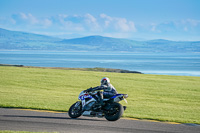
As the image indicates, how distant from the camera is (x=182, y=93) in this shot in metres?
25.3

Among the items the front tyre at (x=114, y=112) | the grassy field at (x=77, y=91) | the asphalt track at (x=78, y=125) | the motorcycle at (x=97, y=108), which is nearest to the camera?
the asphalt track at (x=78, y=125)

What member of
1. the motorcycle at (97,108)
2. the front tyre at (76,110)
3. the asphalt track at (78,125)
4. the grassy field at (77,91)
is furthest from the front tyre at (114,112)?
the grassy field at (77,91)

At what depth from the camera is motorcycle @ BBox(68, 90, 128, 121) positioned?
12.3 m

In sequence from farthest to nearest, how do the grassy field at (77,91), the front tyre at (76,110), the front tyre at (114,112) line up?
the grassy field at (77,91)
the front tyre at (76,110)
the front tyre at (114,112)

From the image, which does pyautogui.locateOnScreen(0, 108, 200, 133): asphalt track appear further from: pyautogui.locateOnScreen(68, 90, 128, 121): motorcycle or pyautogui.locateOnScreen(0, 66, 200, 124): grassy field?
pyautogui.locateOnScreen(0, 66, 200, 124): grassy field

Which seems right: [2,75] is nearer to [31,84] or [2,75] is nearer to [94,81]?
[31,84]

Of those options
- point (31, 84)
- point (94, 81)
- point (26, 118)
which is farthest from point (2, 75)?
point (26, 118)

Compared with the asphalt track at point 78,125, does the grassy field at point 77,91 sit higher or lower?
higher

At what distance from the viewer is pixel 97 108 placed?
12805 mm

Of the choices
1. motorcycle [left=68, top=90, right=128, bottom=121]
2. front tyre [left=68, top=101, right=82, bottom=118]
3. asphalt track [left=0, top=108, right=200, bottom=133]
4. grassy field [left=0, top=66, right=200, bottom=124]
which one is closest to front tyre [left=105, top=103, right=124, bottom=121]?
motorcycle [left=68, top=90, right=128, bottom=121]

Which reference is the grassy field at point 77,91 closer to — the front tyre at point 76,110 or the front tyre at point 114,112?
the front tyre at point 76,110

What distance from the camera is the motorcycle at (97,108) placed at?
40.4 ft

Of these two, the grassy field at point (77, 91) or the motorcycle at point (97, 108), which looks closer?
the motorcycle at point (97, 108)

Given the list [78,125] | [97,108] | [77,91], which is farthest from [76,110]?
[77,91]
